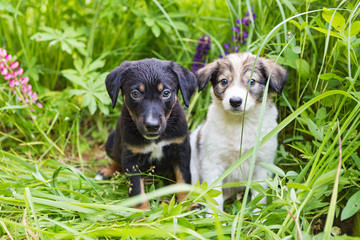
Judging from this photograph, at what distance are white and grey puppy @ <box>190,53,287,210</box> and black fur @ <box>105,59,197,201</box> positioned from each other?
24 centimetres

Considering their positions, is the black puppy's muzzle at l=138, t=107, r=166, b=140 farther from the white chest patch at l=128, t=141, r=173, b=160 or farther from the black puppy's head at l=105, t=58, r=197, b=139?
the white chest patch at l=128, t=141, r=173, b=160

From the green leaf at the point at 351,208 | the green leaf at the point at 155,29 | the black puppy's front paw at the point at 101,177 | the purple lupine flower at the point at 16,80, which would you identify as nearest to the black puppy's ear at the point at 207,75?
the green leaf at the point at 155,29

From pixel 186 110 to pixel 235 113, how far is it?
4.83 feet

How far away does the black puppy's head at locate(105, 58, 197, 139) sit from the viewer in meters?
3.46

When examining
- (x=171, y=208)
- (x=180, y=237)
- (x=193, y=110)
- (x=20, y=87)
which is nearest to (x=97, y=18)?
(x=20, y=87)

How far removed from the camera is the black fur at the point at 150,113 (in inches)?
139

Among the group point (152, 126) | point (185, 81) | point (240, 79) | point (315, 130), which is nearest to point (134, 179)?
point (152, 126)

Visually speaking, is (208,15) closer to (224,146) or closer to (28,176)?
(224,146)

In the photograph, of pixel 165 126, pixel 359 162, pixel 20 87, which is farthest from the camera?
pixel 20 87

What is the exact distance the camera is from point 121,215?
3.30m

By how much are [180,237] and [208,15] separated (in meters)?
3.75

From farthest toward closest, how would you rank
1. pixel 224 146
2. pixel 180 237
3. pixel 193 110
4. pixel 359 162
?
pixel 193 110 → pixel 224 146 → pixel 359 162 → pixel 180 237

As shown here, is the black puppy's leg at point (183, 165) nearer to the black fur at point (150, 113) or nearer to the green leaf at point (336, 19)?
the black fur at point (150, 113)

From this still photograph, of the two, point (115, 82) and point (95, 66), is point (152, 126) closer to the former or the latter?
point (115, 82)
